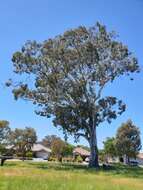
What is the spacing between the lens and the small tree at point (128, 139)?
309 feet

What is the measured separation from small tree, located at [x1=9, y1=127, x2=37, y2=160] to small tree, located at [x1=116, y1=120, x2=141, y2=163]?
20.6 meters

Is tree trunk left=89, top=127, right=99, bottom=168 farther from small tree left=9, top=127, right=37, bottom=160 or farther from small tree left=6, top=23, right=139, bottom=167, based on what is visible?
small tree left=9, top=127, right=37, bottom=160

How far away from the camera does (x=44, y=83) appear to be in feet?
176

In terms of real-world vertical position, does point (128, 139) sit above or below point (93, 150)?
above

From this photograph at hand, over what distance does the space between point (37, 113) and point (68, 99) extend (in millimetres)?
5294

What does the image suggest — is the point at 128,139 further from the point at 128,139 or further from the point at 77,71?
the point at 77,71

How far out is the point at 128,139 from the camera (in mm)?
95062

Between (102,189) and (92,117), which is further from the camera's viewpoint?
(92,117)

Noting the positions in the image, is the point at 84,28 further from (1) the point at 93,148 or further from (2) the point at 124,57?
Result: (1) the point at 93,148

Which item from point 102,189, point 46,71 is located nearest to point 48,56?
point 46,71

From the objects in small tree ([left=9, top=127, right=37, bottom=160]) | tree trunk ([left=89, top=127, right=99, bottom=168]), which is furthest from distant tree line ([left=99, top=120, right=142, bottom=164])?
tree trunk ([left=89, top=127, right=99, bottom=168])

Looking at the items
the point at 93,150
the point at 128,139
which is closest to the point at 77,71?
the point at 93,150

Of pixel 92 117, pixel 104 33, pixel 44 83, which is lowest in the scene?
pixel 92 117

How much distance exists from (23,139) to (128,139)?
78.8 feet
